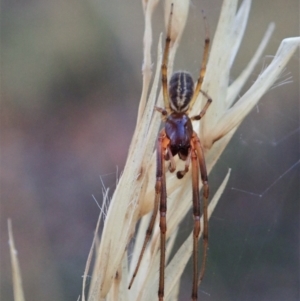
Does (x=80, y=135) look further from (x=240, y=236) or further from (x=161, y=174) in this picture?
(x=161, y=174)

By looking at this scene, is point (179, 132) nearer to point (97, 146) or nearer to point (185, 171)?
point (185, 171)

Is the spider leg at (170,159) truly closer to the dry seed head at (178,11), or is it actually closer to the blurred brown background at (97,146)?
the dry seed head at (178,11)

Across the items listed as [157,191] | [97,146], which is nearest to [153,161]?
[157,191]

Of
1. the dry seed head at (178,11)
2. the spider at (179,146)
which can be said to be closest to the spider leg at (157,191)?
the spider at (179,146)

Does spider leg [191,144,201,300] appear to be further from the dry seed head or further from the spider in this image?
the dry seed head

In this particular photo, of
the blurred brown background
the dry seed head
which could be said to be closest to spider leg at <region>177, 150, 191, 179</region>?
the dry seed head

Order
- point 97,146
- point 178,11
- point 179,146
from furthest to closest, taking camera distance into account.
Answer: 1. point 97,146
2. point 179,146
3. point 178,11
